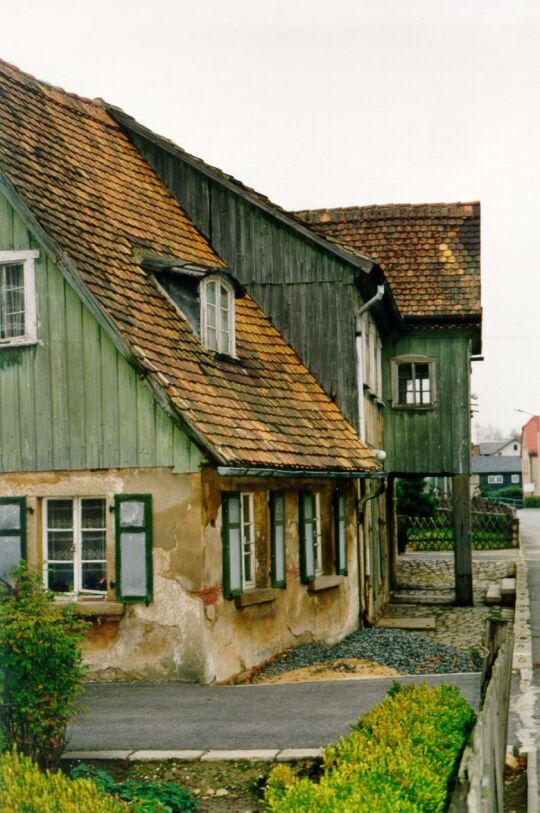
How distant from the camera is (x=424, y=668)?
47.9 ft

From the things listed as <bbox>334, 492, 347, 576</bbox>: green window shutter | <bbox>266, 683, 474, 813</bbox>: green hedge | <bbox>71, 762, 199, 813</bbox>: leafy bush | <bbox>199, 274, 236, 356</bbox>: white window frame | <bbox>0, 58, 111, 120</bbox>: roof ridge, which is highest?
<bbox>0, 58, 111, 120</bbox>: roof ridge

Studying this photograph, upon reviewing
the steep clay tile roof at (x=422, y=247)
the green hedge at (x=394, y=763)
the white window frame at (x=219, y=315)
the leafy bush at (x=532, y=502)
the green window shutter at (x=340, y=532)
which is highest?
the steep clay tile roof at (x=422, y=247)

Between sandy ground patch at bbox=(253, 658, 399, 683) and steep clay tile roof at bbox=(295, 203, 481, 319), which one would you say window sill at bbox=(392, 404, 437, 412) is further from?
sandy ground patch at bbox=(253, 658, 399, 683)

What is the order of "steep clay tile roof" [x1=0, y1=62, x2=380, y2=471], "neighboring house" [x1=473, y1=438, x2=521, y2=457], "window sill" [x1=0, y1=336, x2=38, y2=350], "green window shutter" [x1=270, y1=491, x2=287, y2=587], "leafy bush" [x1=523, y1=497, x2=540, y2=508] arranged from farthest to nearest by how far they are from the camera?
"neighboring house" [x1=473, y1=438, x2=521, y2=457], "leafy bush" [x1=523, y1=497, x2=540, y2=508], "green window shutter" [x1=270, y1=491, x2=287, y2=587], "window sill" [x1=0, y1=336, x2=38, y2=350], "steep clay tile roof" [x1=0, y1=62, x2=380, y2=471]

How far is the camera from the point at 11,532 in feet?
45.0

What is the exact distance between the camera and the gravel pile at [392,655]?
47.9 feet

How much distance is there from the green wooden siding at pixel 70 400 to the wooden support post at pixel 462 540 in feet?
37.2

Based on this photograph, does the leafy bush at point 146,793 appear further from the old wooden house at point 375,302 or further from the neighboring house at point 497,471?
the neighboring house at point 497,471

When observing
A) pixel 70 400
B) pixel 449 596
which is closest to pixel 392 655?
pixel 70 400

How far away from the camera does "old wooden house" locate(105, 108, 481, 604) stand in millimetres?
18266

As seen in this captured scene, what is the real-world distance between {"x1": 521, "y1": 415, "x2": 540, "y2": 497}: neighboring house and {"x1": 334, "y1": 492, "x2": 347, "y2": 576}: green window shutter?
9758cm

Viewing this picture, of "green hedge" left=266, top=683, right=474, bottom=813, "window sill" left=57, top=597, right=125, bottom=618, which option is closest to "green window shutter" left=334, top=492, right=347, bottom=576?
"window sill" left=57, top=597, right=125, bottom=618

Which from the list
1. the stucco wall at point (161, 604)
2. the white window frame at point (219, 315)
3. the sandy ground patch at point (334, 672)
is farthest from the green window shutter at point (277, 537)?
the stucco wall at point (161, 604)

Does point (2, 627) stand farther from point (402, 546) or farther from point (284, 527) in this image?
point (402, 546)
